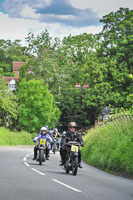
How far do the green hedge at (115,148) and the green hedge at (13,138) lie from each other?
27.2 m

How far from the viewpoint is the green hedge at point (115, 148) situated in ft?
57.9

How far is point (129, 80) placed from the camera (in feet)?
170

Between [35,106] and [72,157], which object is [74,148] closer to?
[72,157]

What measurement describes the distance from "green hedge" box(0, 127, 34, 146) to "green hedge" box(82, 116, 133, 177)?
27.2 metres

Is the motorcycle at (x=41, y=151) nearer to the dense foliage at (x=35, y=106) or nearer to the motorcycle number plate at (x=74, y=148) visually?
the motorcycle number plate at (x=74, y=148)

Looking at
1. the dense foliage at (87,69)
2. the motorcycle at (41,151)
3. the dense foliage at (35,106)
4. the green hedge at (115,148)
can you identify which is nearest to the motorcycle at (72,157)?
the green hedge at (115,148)

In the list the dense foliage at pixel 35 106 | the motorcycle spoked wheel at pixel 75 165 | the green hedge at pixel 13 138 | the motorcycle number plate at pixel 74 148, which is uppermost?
the dense foliage at pixel 35 106

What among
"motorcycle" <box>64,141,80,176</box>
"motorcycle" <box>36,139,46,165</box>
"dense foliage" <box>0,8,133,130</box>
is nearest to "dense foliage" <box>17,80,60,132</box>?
"dense foliage" <box>0,8,133,130</box>

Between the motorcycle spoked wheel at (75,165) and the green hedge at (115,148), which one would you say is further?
the green hedge at (115,148)

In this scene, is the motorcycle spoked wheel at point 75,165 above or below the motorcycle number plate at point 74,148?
below

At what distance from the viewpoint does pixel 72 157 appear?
16094 mm

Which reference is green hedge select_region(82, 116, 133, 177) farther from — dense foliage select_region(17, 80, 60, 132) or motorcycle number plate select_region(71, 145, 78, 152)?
dense foliage select_region(17, 80, 60, 132)

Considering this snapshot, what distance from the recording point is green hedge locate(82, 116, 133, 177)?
17.6 meters

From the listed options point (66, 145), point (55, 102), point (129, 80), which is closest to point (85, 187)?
point (66, 145)
